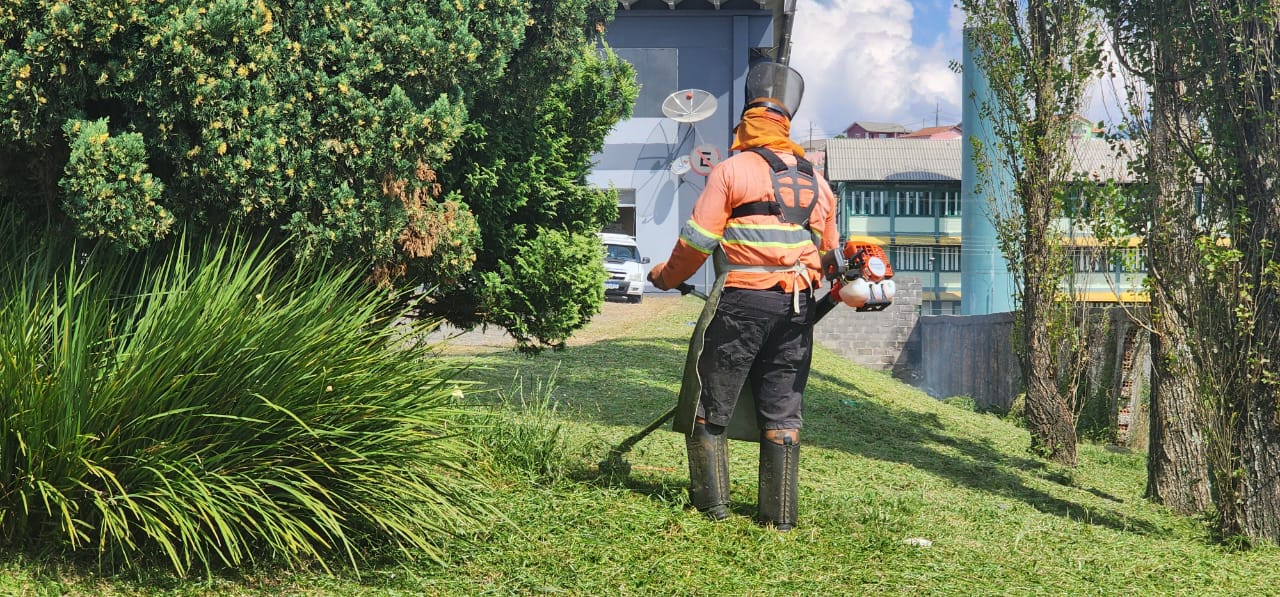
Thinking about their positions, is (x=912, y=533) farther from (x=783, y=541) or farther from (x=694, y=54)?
(x=694, y=54)

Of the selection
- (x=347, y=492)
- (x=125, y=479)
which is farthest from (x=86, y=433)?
(x=347, y=492)

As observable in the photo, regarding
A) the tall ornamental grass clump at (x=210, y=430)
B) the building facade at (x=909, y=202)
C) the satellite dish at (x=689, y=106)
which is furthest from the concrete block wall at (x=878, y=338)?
the tall ornamental grass clump at (x=210, y=430)

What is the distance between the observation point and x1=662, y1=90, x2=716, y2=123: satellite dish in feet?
82.9

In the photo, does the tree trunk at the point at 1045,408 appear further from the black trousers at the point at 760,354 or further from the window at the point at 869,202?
the window at the point at 869,202

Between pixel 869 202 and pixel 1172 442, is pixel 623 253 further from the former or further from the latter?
pixel 1172 442

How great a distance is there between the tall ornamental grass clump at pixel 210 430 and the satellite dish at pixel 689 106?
830 inches

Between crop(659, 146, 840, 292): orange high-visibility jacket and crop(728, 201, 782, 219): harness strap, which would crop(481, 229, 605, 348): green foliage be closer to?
crop(659, 146, 840, 292): orange high-visibility jacket

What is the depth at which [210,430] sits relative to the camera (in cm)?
415

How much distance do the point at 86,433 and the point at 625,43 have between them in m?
24.4

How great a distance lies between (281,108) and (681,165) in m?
22.1

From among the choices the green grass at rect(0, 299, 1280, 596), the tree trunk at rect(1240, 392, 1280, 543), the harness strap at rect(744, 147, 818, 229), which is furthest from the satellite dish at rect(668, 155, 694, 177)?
the harness strap at rect(744, 147, 818, 229)

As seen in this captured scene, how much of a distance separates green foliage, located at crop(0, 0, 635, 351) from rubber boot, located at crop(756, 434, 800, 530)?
2.22 meters

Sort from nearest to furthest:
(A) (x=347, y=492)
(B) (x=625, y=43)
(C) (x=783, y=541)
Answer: (A) (x=347, y=492) → (C) (x=783, y=541) → (B) (x=625, y=43)

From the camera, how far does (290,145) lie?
5262 mm
